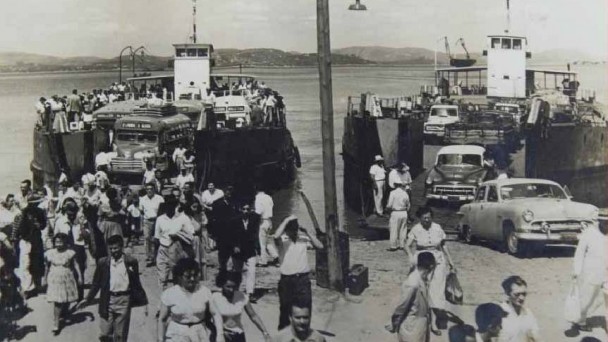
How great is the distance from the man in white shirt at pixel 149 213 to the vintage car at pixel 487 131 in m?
6.12

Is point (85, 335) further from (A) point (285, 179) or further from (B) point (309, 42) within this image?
(A) point (285, 179)

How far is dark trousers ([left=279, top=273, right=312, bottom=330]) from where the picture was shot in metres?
7.11

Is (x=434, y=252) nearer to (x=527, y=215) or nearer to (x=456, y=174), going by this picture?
(x=527, y=215)

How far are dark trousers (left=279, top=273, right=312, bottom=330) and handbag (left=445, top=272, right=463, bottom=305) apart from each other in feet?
5.36

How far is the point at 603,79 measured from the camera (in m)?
9.38

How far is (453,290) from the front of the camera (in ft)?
25.9

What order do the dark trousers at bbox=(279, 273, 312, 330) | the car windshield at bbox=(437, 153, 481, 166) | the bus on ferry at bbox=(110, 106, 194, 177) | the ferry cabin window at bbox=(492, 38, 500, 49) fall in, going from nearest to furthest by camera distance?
the dark trousers at bbox=(279, 273, 312, 330) < the car windshield at bbox=(437, 153, 481, 166) < the bus on ferry at bbox=(110, 106, 194, 177) < the ferry cabin window at bbox=(492, 38, 500, 49)

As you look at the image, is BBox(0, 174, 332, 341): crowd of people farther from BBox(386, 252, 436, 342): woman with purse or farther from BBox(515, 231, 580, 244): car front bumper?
BBox(515, 231, 580, 244): car front bumper

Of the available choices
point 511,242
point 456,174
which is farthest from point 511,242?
point 456,174

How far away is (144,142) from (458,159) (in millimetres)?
6543

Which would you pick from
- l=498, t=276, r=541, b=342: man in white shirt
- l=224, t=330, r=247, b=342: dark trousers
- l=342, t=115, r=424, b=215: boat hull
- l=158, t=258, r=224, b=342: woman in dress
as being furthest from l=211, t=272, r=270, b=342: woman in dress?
l=342, t=115, r=424, b=215: boat hull

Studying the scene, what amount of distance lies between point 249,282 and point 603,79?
5158 millimetres

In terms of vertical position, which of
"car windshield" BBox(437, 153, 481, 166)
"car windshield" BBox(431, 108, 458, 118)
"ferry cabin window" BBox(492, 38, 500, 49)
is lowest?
"car windshield" BBox(437, 153, 481, 166)

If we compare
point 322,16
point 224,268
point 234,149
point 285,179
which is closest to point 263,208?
point 224,268
